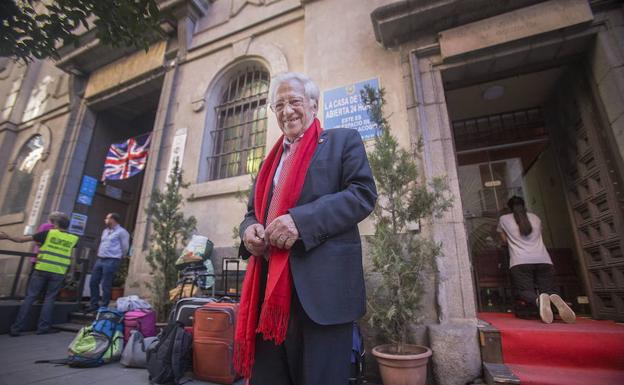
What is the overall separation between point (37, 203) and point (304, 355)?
10.8m

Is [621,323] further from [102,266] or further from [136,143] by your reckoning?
[136,143]

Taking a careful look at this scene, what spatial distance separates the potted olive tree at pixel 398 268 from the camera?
2.84m

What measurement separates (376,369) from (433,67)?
173 inches

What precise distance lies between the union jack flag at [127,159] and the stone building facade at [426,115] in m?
1.16

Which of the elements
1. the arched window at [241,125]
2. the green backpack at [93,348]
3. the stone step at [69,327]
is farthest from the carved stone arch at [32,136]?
the green backpack at [93,348]

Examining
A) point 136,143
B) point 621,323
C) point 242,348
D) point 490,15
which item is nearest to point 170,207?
point 136,143

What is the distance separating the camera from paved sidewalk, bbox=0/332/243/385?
2996mm

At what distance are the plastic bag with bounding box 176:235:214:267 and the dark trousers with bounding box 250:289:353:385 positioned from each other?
158 inches

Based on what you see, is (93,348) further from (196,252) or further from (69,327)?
(69,327)

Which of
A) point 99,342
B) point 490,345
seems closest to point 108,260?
point 99,342

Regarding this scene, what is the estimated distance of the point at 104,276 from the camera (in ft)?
19.2

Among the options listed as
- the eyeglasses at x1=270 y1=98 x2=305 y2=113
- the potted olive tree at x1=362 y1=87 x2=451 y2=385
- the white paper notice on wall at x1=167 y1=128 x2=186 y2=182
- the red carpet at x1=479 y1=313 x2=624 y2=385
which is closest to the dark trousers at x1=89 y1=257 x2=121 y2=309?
the white paper notice on wall at x1=167 y1=128 x2=186 y2=182

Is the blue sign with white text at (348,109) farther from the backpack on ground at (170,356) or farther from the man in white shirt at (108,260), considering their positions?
the man in white shirt at (108,260)

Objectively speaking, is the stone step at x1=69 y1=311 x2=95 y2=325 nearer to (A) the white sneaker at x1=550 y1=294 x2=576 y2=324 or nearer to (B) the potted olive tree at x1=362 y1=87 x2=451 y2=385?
(B) the potted olive tree at x1=362 y1=87 x2=451 y2=385
